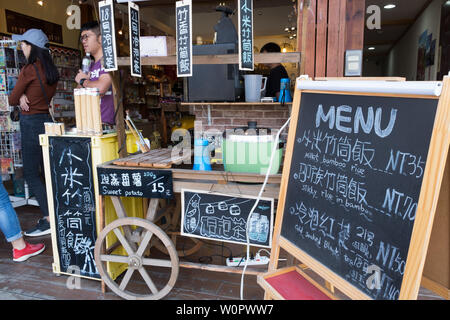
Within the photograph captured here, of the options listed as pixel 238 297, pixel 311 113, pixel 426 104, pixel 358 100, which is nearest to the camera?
pixel 426 104

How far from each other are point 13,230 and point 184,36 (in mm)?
2016

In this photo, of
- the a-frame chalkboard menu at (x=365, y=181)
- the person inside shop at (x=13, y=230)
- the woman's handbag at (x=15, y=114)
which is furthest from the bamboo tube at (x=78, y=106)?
the woman's handbag at (x=15, y=114)

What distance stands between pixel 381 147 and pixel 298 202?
47 centimetres

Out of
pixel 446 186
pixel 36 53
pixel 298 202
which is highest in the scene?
pixel 36 53

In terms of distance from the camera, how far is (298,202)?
1490 millimetres

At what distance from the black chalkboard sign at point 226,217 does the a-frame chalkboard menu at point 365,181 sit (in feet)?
→ 0.95

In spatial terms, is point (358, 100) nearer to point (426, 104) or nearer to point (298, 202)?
point (426, 104)

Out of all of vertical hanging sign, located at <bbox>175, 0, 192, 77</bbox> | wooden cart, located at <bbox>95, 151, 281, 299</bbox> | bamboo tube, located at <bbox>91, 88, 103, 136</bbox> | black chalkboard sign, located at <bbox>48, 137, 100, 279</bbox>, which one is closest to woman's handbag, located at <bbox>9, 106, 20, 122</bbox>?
black chalkboard sign, located at <bbox>48, 137, 100, 279</bbox>

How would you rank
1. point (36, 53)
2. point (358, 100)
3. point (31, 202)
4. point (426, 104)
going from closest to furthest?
point (426, 104) < point (358, 100) < point (36, 53) < point (31, 202)

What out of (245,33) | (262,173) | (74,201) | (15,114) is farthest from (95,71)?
(15,114)

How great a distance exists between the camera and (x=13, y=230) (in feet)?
8.49

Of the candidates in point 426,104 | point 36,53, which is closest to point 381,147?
point 426,104

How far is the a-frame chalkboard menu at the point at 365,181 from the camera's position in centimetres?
99

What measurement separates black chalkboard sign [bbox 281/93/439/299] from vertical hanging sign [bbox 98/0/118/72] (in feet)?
3.99
